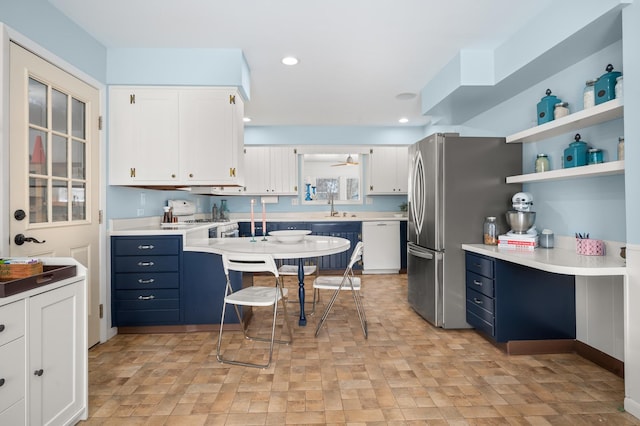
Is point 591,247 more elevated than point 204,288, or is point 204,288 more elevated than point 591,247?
point 591,247

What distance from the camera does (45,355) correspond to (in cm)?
154

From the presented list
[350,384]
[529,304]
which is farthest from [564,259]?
[350,384]

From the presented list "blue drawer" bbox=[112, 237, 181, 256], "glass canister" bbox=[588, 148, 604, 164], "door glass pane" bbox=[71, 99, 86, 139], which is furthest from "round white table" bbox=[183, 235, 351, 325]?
"glass canister" bbox=[588, 148, 604, 164]

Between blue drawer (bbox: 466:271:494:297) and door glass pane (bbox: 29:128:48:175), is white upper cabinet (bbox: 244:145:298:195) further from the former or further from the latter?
door glass pane (bbox: 29:128:48:175)

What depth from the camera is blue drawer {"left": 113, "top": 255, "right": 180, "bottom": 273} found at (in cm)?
308

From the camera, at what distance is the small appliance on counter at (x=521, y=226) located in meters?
2.80

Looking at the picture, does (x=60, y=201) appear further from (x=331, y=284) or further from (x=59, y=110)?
(x=331, y=284)

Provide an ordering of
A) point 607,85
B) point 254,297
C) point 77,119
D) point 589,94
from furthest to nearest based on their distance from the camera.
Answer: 1. point 77,119
2. point 254,297
3. point 589,94
4. point 607,85

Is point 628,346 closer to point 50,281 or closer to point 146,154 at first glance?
point 50,281

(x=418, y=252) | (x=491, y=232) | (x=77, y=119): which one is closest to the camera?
(x=77, y=119)

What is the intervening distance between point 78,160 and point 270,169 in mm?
3518

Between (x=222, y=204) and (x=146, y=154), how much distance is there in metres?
2.92

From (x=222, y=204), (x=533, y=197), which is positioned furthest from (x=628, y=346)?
(x=222, y=204)

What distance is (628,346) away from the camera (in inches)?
74.4
